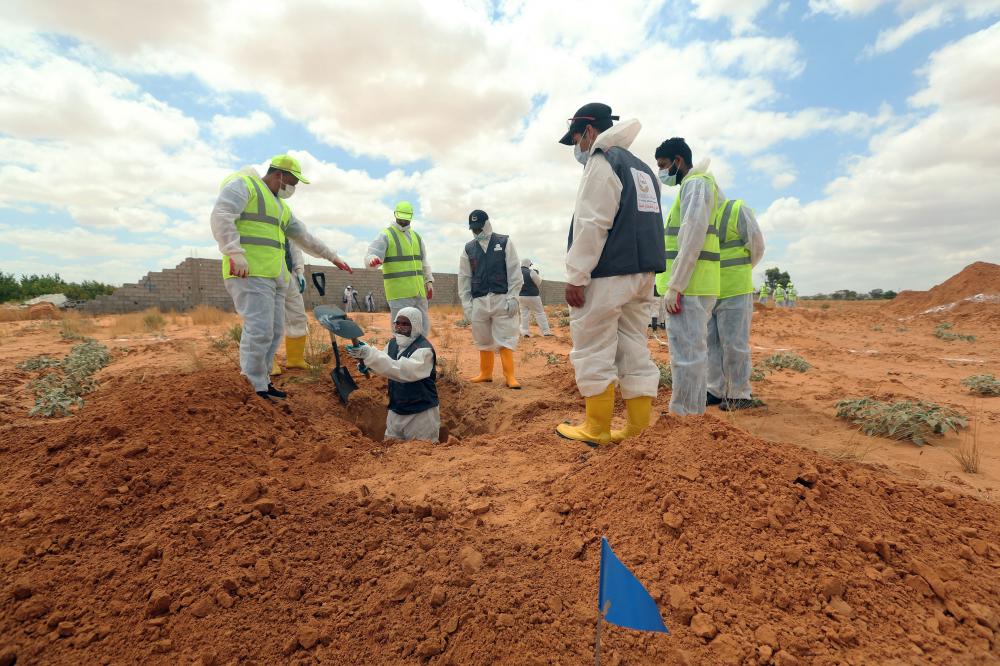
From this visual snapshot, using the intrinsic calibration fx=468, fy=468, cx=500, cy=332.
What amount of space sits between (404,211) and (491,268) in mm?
1344

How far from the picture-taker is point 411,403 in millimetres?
4121

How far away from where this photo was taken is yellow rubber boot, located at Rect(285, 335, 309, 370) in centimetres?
576

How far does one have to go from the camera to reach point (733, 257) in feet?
14.2

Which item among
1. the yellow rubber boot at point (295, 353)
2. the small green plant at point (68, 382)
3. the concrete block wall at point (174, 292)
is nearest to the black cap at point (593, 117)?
the yellow rubber boot at point (295, 353)

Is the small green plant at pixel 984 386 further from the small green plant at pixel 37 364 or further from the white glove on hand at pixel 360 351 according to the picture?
the small green plant at pixel 37 364

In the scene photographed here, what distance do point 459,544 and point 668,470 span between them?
3.20ft

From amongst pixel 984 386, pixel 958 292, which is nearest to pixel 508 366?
pixel 984 386

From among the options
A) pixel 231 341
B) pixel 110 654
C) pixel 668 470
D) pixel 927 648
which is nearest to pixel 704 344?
pixel 668 470

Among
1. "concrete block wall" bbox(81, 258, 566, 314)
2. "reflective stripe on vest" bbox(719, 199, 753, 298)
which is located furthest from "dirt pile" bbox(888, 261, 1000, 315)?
"concrete block wall" bbox(81, 258, 566, 314)

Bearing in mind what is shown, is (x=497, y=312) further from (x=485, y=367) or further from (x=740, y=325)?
(x=740, y=325)

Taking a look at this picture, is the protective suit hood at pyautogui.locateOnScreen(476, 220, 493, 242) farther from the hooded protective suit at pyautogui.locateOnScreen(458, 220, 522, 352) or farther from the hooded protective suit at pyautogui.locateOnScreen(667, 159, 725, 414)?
the hooded protective suit at pyautogui.locateOnScreen(667, 159, 725, 414)

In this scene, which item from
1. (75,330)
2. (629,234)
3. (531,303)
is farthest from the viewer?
(531,303)

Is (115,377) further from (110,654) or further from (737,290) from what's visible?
(737,290)

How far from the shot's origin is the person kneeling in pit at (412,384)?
394 cm
